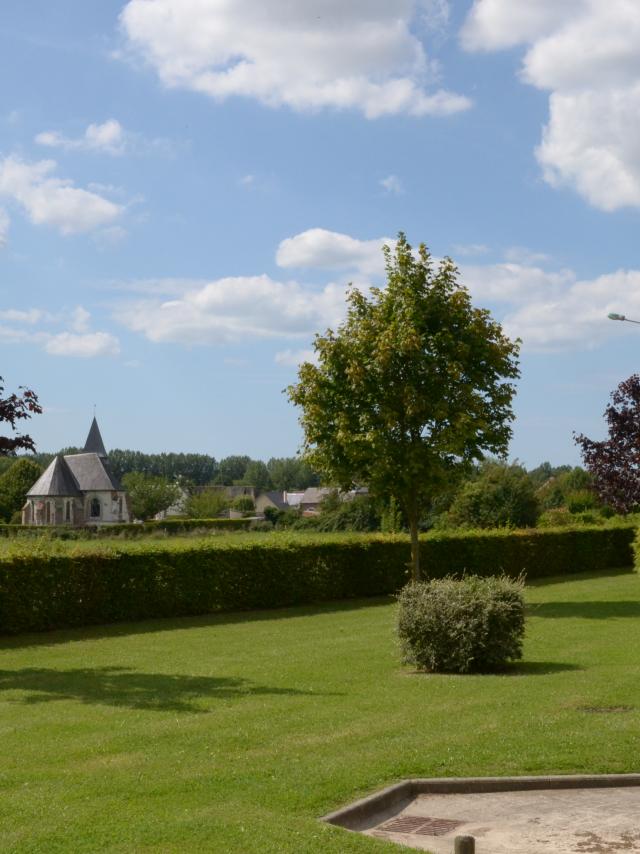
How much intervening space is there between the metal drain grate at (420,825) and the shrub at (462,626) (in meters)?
7.09

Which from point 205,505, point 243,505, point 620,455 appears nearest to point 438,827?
point 620,455

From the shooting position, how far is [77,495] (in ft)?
368

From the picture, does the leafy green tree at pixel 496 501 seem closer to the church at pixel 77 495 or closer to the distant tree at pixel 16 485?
the church at pixel 77 495

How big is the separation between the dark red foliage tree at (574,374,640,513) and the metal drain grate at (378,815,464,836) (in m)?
33.5

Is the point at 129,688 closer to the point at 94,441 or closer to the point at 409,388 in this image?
the point at 409,388

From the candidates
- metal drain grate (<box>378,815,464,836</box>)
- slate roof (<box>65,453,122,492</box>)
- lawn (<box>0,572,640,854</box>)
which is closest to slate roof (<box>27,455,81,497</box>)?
slate roof (<box>65,453,122,492</box>)

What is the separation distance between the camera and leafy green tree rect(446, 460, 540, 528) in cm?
5722

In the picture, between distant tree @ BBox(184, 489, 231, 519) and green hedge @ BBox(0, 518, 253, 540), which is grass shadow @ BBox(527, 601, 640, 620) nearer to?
green hedge @ BBox(0, 518, 253, 540)

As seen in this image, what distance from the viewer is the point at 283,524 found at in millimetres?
88500

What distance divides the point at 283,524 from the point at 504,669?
73.9m

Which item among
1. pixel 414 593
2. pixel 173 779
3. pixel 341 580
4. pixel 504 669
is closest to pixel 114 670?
pixel 414 593

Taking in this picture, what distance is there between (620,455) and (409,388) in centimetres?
1682

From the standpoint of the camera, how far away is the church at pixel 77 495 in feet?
358

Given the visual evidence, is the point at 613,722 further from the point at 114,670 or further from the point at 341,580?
the point at 341,580
